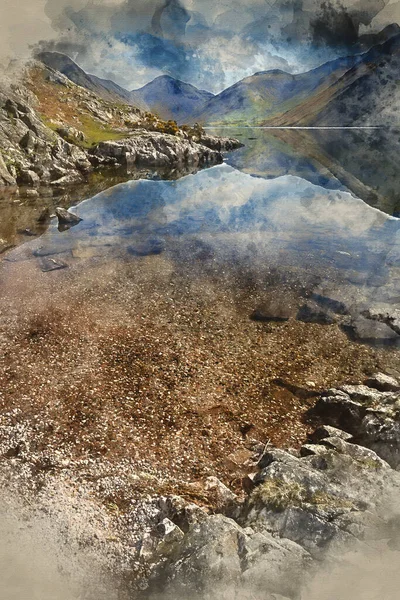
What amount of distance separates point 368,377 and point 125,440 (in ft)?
36.9

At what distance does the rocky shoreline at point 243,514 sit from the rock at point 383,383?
104 inches

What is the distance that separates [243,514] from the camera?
417 inches

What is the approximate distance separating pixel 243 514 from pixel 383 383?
9446 millimetres

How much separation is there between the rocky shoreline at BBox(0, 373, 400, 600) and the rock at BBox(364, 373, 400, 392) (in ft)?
8.68

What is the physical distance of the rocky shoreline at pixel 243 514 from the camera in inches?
344

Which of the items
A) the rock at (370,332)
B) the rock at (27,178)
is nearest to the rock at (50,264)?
the rock at (370,332)

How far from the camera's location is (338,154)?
9888cm

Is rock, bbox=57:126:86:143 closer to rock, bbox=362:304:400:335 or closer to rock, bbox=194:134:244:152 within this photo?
rock, bbox=194:134:244:152

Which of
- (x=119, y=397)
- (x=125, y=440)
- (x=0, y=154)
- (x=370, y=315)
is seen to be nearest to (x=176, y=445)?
(x=125, y=440)

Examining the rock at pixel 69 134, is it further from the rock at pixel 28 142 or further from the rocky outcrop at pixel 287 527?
the rocky outcrop at pixel 287 527

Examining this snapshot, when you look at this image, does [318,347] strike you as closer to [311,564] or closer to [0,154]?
[311,564]

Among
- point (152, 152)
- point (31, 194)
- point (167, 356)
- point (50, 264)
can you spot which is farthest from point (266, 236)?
point (152, 152)

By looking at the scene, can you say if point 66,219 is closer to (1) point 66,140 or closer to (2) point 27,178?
(2) point 27,178

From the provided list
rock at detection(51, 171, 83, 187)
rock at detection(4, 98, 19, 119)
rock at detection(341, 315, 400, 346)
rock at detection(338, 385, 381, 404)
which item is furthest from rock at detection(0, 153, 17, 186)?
rock at detection(338, 385, 381, 404)
